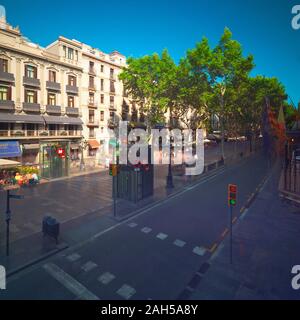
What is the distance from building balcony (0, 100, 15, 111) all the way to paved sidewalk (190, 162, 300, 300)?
26.0m

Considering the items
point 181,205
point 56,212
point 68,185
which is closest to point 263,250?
point 181,205

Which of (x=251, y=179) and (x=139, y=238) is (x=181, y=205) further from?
(x=251, y=179)

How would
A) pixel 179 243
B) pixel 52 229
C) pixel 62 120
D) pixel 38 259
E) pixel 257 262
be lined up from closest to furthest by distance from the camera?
pixel 257 262, pixel 38 259, pixel 52 229, pixel 179 243, pixel 62 120

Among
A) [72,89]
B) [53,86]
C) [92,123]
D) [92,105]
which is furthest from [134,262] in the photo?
[92,105]

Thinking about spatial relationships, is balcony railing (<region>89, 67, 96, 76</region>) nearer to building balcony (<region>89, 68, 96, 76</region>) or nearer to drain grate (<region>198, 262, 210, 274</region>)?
building balcony (<region>89, 68, 96, 76</region>)

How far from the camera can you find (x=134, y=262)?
7.80 m

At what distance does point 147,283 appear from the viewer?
21.9 feet

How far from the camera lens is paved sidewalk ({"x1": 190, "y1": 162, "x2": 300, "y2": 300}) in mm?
6301

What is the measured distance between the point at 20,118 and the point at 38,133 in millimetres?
3187

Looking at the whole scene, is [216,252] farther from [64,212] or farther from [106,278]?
[64,212]

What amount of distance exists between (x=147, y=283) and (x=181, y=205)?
7.91 m

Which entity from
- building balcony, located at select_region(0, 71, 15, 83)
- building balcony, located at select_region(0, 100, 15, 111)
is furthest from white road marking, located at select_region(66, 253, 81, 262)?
building balcony, located at select_region(0, 71, 15, 83)

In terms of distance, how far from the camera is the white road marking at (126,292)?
243 inches

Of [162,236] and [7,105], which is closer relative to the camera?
[162,236]
